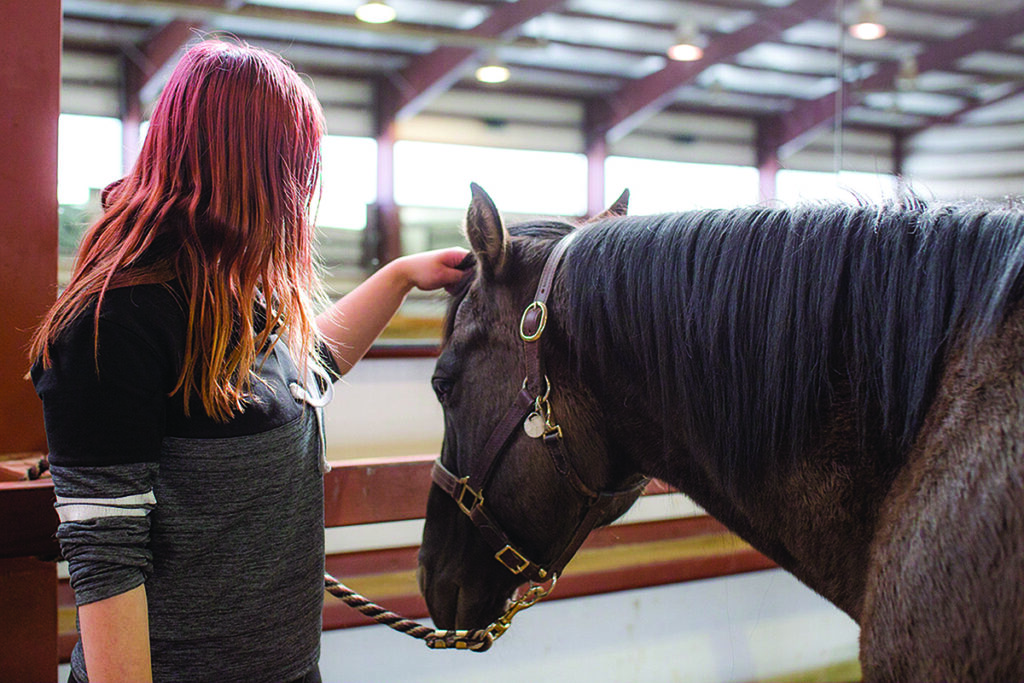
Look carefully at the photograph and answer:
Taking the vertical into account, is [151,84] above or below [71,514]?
above

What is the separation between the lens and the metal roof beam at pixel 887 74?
279 cm

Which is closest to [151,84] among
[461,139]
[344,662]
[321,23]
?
[321,23]

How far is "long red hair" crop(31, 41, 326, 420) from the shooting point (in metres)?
0.77

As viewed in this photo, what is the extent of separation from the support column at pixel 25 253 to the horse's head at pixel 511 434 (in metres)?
0.64

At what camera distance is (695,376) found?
2.81ft

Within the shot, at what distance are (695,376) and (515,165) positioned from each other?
65.8 inches

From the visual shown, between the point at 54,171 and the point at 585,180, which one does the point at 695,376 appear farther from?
the point at 585,180

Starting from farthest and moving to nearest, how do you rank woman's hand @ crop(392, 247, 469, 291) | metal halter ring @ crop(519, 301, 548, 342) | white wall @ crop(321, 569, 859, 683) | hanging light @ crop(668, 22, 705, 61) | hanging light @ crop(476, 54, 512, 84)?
1. hanging light @ crop(668, 22, 705, 61)
2. hanging light @ crop(476, 54, 512, 84)
3. white wall @ crop(321, 569, 859, 683)
4. woman's hand @ crop(392, 247, 469, 291)
5. metal halter ring @ crop(519, 301, 548, 342)

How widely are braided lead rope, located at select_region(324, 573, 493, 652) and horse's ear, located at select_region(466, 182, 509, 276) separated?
20.6 inches

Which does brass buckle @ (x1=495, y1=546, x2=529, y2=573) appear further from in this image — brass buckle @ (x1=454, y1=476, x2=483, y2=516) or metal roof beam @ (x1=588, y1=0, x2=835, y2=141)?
metal roof beam @ (x1=588, y1=0, x2=835, y2=141)

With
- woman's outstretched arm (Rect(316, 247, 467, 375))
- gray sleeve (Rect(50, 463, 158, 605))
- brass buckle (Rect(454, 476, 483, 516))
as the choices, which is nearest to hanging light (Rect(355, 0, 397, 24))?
woman's outstretched arm (Rect(316, 247, 467, 375))

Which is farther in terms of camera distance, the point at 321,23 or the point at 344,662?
the point at 321,23

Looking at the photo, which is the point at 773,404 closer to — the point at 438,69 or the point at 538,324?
the point at 538,324

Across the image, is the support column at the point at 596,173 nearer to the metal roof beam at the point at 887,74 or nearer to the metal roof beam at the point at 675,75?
the metal roof beam at the point at 675,75
